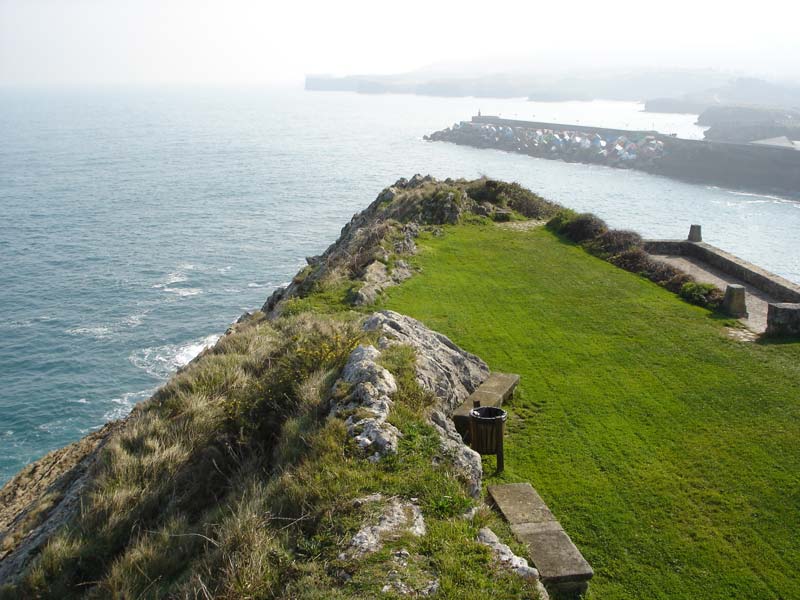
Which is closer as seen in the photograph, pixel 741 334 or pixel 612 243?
pixel 741 334

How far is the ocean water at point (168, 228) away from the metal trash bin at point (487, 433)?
17.9 metres

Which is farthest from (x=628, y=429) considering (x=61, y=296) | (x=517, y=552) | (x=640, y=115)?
(x=640, y=115)

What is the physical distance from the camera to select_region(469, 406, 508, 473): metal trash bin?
8.78 meters

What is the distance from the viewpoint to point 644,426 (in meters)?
10.3

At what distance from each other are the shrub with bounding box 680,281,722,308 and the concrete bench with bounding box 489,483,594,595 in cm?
1038

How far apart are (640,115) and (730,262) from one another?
625ft

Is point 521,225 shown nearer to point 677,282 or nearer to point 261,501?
point 677,282

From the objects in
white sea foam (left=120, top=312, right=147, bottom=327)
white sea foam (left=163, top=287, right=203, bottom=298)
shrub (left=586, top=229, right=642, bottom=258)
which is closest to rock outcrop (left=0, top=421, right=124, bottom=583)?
shrub (left=586, top=229, right=642, bottom=258)

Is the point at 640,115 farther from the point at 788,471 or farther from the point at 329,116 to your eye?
the point at 788,471

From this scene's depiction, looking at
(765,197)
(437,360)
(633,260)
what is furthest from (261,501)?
(765,197)

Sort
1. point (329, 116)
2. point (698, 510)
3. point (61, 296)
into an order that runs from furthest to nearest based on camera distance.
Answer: point (329, 116) < point (61, 296) < point (698, 510)

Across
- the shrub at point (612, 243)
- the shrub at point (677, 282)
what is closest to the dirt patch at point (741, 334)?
the shrub at point (677, 282)

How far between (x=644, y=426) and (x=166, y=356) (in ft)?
77.0

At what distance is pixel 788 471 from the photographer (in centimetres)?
900
